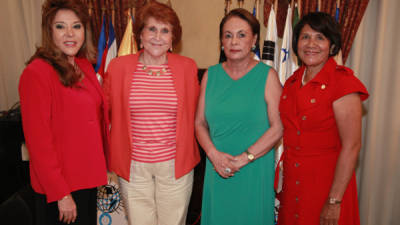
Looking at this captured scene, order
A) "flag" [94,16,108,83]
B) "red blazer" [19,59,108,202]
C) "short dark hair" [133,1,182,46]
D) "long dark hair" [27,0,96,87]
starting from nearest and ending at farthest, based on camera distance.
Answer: "red blazer" [19,59,108,202] → "long dark hair" [27,0,96,87] → "short dark hair" [133,1,182,46] → "flag" [94,16,108,83]

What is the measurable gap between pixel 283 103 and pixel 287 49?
4.55 feet

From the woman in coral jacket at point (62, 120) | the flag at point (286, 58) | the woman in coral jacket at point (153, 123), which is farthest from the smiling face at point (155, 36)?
the flag at point (286, 58)

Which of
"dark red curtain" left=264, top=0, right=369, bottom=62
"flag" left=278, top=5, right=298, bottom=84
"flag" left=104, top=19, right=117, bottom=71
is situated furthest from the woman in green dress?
"flag" left=104, top=19, right=117, bottom=71

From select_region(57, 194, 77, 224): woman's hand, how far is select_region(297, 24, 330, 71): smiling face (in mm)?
1553

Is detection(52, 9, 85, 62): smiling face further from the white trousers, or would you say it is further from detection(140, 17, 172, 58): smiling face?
the white trousers

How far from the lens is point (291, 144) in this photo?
1.58 metres

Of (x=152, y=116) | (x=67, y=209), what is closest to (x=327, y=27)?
(x=152, y=116)

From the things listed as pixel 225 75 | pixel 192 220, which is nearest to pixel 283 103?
pixel 225 75

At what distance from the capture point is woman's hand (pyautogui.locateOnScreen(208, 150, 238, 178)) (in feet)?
5.44

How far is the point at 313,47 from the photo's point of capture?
150 centimetres

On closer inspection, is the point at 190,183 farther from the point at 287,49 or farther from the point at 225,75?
the point at 287,49

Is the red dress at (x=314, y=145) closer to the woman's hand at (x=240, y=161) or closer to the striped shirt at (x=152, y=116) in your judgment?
the woman's hand at (x=240, y=161)

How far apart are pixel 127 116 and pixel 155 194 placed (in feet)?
1.83

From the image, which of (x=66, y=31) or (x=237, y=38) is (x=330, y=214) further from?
(x=66, y=31)
